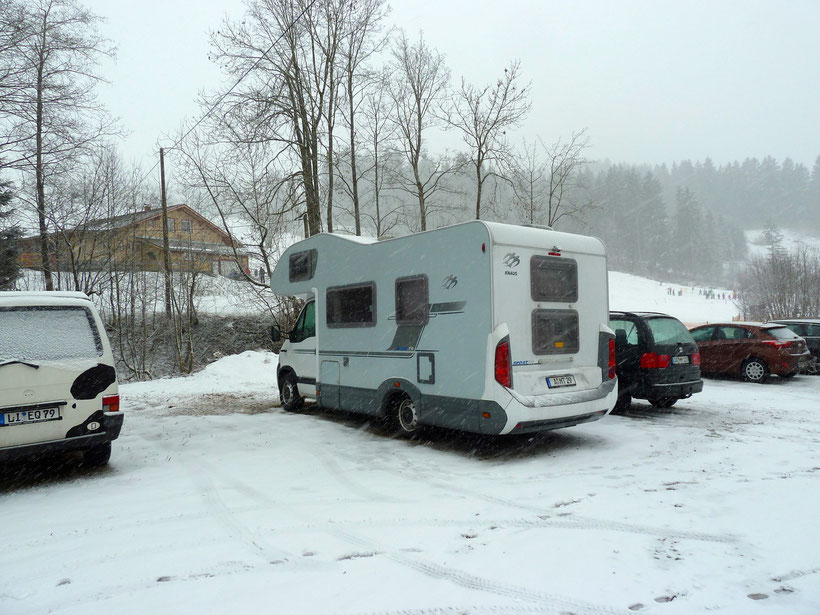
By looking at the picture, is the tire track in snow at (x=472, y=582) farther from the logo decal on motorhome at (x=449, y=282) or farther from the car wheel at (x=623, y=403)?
the car wheel at (x=623, y=403)

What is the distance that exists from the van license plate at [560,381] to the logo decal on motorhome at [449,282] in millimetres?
1549

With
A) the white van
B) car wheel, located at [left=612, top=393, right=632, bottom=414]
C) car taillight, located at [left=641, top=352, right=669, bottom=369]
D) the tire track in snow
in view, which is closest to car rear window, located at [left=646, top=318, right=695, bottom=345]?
car taillight, located at [left=641, top=352, right=669, bottom=369]

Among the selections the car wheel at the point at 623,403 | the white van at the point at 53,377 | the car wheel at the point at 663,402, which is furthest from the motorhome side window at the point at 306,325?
the car wheel at the point at 663,402

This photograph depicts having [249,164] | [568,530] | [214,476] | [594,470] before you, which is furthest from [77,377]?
[249,164]

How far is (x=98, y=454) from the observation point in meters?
6.50

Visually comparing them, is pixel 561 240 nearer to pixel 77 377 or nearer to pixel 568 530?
pixel 568 530

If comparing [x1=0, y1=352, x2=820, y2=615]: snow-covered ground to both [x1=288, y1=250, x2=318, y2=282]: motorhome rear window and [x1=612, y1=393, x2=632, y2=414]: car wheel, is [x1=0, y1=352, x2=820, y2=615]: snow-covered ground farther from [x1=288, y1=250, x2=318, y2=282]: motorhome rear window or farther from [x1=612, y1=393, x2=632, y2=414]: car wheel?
[x1=288, y1=250, x2=318, y2=282]: motorhome rear window

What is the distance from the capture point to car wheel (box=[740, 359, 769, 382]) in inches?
522

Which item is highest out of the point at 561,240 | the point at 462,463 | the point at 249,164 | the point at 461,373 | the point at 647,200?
the point at 647,200

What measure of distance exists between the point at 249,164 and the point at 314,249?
35.5 ft

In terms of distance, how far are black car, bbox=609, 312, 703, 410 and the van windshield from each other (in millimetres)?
7465

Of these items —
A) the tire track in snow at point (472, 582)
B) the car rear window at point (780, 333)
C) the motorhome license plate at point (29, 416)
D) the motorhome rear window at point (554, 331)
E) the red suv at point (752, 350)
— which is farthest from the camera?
the car rear window at point (780, 333)

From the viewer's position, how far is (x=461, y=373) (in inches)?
262

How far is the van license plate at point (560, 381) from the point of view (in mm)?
6672
